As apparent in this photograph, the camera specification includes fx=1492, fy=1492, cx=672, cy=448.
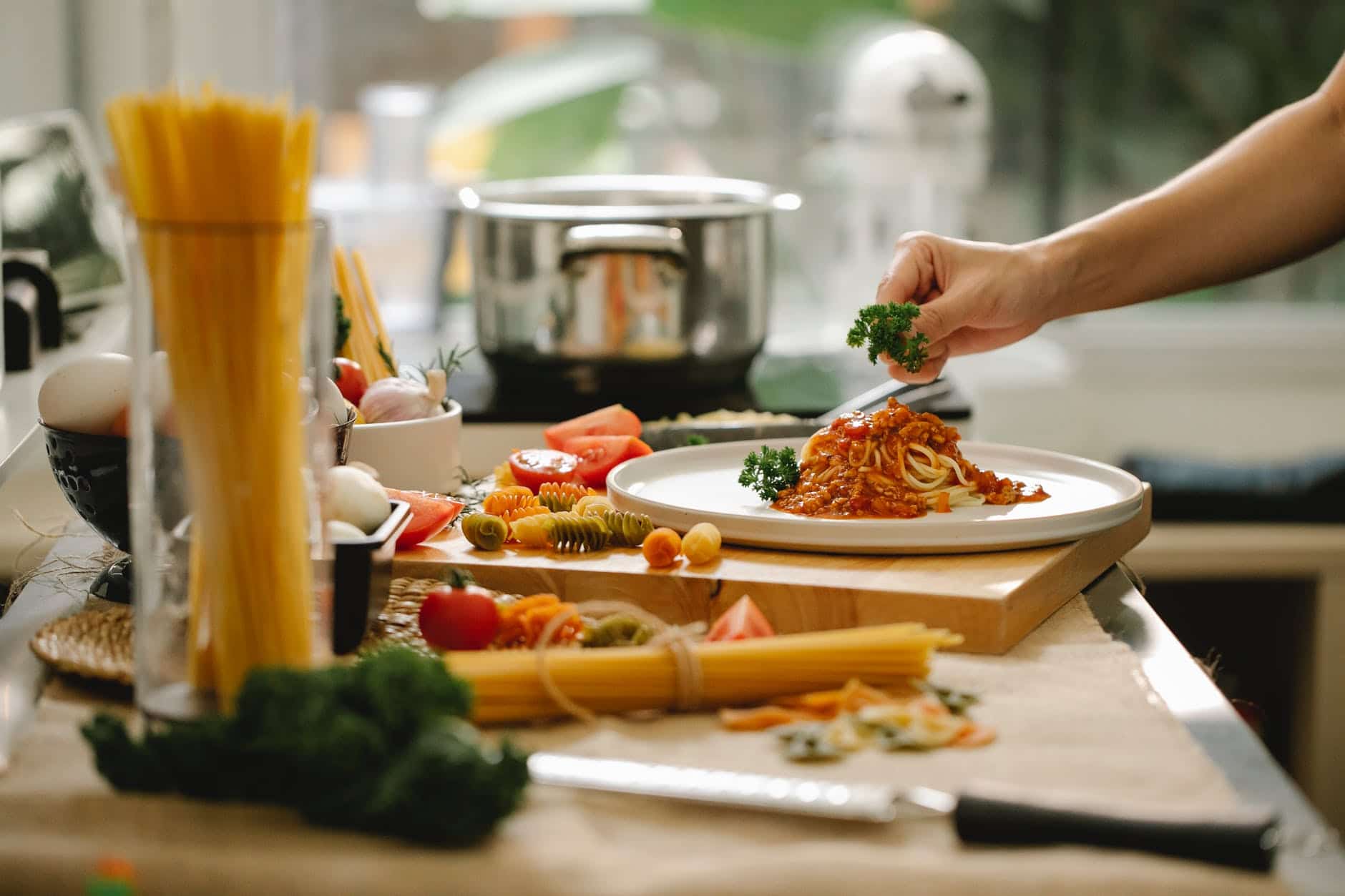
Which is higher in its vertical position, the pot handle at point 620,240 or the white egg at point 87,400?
the pot handle at point 620,240

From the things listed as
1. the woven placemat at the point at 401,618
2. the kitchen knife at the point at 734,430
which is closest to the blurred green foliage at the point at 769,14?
the kitchen knife at the point at 734,430

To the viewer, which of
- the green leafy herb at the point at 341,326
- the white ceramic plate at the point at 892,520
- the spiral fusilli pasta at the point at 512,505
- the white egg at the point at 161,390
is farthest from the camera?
the green leafy herb at the point at 341,326

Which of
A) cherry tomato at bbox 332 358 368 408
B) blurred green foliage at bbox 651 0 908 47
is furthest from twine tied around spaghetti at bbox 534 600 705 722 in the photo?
blurred green foliage at bbox 651 0 908 47

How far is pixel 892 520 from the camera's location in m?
1.25

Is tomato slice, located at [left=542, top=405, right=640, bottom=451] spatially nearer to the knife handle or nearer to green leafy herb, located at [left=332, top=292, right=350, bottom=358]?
green leafy herb, located at [left=332, top=292, right=350, bottom=358]

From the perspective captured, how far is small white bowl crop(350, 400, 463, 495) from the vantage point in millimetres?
1450

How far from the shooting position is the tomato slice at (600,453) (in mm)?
1522

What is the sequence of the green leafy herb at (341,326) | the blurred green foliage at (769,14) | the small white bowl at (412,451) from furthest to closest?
1. the blurred green foliage at (769,14)
2. the green leafy herb at (341,326)
3. the small white bowl at (412,451)

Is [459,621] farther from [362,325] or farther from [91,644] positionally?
[362,325]

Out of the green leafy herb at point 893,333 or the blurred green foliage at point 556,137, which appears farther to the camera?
the blurred green foliage at point 556,137

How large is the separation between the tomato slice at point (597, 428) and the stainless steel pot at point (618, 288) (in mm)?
406

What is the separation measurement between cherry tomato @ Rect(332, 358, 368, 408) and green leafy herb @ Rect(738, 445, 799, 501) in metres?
0.43

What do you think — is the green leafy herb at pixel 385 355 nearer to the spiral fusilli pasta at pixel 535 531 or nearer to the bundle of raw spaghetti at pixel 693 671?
the spiral fusilli pasta at pixel 535 531

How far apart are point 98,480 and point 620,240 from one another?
949 millimetres
